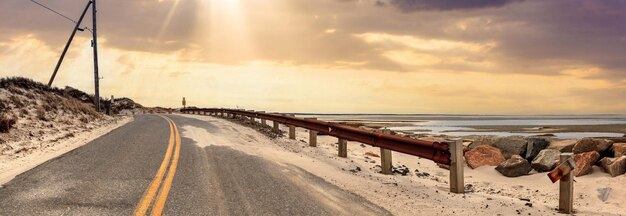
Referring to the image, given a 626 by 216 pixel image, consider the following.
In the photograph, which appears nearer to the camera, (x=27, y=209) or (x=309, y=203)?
(x=27, y=209)

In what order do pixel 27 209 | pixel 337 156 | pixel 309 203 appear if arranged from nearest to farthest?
pixel 27 209
pixel 309 203
pixel 337 156

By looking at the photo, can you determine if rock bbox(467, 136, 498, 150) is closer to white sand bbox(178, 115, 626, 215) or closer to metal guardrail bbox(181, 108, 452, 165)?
white sand bbox(178, 115, 626, 215)

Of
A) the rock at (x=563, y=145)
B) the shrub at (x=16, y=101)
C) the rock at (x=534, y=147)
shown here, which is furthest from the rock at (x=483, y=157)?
the shrub at (x=16, y=101)

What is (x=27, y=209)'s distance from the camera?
582cm

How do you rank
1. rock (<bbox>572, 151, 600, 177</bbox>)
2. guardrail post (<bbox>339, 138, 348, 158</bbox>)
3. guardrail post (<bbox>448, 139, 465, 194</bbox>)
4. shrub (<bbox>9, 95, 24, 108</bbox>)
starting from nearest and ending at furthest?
1. guardrail post (<bbox>448, 139, 465, 194</bbox>)
2. rock (<bbox>572, 151, 600, 177</bbox>)
3. guardrail post (<bbox>339, 138, 348, 158</bbox>)
4. shrub (<bbox>9, 95, 24, 108</bbox>)

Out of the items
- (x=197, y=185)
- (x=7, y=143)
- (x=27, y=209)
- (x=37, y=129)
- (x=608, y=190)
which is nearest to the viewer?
(x=27, y=209)

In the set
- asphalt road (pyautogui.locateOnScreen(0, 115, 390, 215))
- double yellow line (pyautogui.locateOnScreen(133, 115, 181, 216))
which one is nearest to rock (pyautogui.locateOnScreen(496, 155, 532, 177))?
asphalt road (pyautogui.locateOnScreen(0, 115, 390, 215))

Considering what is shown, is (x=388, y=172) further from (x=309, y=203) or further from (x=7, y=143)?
(x=7, y=143)

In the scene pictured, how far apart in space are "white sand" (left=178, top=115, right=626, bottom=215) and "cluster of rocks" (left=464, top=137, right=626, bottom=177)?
0.29 m

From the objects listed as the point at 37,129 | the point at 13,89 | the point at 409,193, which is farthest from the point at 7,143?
the point at 409,193

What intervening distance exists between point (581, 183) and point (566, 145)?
4.80 metres

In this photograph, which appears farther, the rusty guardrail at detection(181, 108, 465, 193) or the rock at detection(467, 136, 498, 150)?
the rock at detection(467, 136, 498, 150)

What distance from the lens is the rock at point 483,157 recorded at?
13797mm

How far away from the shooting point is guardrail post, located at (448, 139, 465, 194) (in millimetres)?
7562
